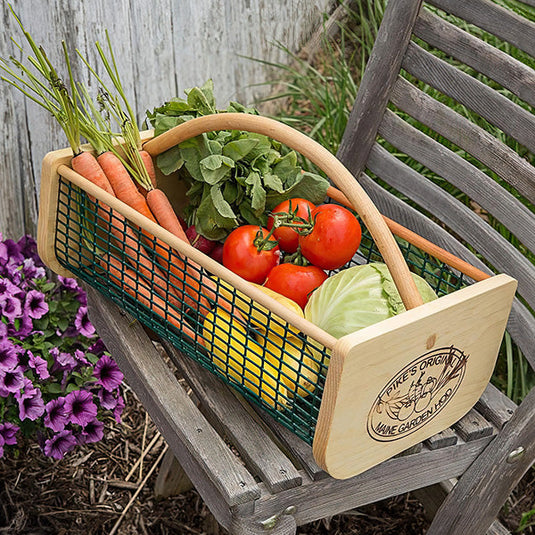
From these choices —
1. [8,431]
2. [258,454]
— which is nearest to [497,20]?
[258,454]

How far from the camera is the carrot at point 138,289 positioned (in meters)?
1.20

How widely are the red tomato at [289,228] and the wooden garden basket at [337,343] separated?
17cm

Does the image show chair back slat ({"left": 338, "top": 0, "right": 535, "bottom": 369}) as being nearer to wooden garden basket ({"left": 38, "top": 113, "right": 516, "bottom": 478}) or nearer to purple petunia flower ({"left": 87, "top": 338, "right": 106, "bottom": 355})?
wooden garden basket ({"left": 38, "top": 113, "right": 516, "bottom": 478})

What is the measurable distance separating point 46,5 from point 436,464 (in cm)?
135

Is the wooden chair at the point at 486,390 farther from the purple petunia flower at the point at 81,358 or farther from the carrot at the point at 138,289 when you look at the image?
the purple petunia flower at the point at 81,358

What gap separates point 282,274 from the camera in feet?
3.97

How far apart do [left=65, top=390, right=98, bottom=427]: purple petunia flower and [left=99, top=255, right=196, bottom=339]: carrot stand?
1.29ft

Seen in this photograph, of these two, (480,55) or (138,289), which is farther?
(480,55)

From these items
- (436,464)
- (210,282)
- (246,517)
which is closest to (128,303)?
(210,282)

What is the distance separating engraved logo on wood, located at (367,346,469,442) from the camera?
3.25 feet

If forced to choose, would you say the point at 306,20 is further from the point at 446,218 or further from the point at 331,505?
the point at 331,505

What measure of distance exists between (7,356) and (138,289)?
45 cm

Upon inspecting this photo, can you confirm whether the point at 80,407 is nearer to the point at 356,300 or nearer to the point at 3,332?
the point at 3,332

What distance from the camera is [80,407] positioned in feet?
5.29
